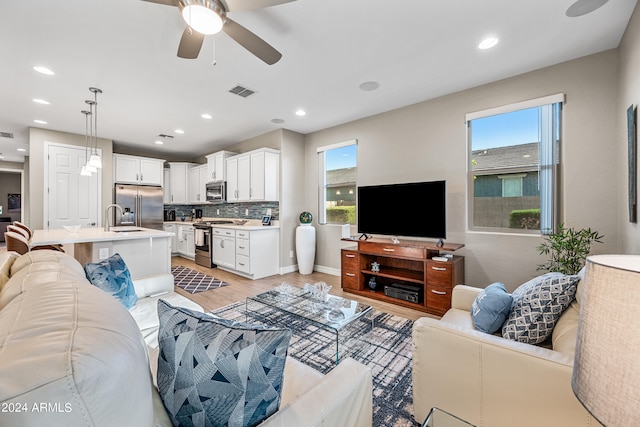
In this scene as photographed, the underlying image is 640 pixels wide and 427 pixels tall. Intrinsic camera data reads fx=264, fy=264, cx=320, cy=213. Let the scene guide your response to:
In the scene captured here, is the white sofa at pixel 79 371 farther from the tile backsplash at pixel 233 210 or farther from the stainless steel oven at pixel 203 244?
the stainless steel oven at pixel 203 244

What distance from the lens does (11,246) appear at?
2.49m

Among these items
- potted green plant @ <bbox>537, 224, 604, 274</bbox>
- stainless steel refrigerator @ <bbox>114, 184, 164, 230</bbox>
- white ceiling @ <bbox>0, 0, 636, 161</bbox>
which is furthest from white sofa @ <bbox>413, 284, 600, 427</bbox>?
stainless steel refrigerator @ <bbox>114, 184, 164, 230</bbox>

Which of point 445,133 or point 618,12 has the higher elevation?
point 618,12

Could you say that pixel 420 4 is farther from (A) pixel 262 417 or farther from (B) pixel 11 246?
(B) pixel 11 246

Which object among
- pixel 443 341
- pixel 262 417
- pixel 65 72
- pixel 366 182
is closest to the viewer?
pixel 262 417

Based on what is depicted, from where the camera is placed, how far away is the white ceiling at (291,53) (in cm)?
206

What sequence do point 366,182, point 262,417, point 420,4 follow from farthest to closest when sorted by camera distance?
point 366,182 < point 420,4 < point 262,417

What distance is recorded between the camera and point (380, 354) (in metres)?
2.31

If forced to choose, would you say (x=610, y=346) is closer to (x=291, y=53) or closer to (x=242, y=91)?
(x=291, y=53)

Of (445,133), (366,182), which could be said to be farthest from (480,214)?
(366,182)

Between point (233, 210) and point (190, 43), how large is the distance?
4.64 metres

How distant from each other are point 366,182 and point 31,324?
4140 millimetres

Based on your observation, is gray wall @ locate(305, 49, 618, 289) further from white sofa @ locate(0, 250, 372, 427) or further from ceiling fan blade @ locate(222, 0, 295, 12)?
white sofa @ locate(0, 250, 372, 427)

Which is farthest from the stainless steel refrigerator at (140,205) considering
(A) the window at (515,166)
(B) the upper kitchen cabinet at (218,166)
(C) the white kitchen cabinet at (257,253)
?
(A) the window at (515,166)
